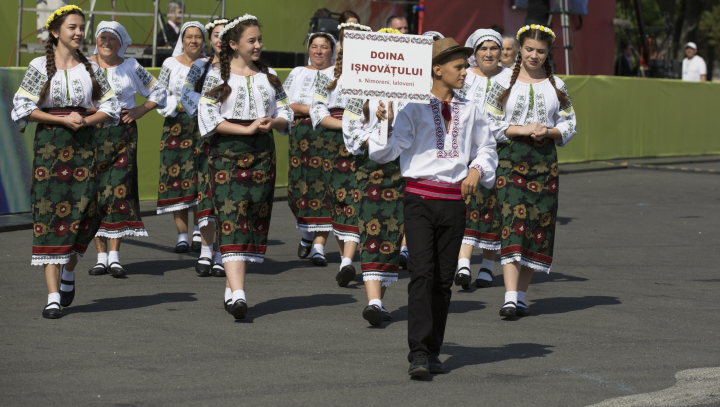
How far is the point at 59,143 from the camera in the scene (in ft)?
21.5

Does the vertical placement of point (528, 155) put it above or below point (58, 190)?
above

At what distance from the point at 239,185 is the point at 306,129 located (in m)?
2.31

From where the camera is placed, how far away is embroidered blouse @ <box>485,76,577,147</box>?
22.5 ft

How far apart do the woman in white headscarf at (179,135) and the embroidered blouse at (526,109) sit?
10.3 feet

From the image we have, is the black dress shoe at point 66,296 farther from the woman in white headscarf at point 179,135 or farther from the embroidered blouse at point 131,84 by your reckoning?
the woman in white headscarf at point 179,135

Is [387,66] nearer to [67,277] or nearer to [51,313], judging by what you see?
[51,313]

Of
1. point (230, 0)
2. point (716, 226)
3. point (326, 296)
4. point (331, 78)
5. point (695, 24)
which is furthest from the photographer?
point (695, 24)

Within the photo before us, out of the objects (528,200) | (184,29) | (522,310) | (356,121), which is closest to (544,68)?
(528,200)

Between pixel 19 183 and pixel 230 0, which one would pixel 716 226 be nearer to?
pixel 19 183

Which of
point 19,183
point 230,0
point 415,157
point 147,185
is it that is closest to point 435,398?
point 415,157

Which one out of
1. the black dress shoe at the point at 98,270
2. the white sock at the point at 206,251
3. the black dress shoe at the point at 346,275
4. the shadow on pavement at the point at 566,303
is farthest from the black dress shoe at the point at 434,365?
the black dress shoe at the point at 98,270

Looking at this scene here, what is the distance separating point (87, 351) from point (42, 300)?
165 cm

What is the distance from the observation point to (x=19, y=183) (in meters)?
11.0

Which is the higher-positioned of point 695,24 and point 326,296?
point 695,24
